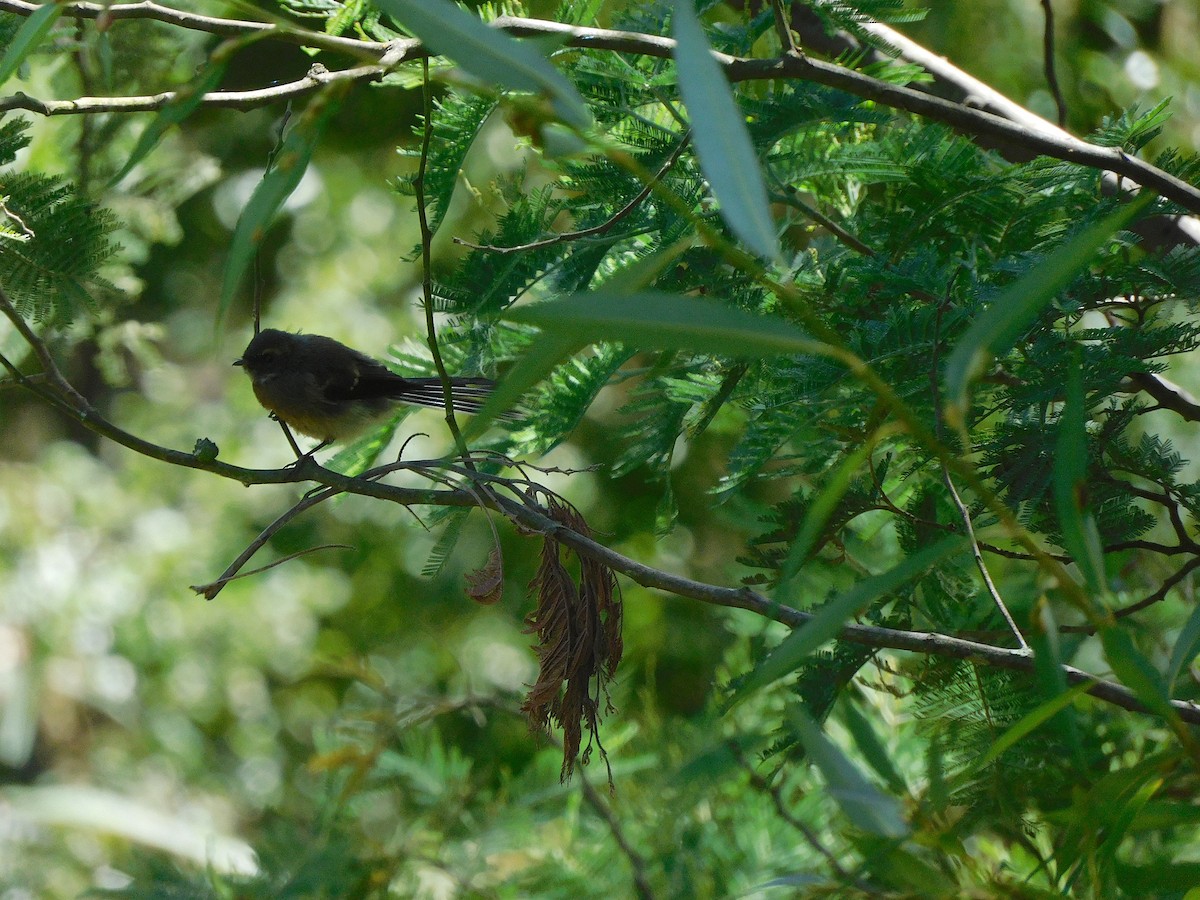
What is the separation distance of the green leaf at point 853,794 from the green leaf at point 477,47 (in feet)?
1.67

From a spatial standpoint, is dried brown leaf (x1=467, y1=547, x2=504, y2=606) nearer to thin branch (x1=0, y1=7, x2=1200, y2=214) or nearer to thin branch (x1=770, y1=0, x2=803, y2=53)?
thin branch (x1=0, y1=7, x2=1200, y2=214)

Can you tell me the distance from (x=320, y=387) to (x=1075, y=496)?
2.57 metres

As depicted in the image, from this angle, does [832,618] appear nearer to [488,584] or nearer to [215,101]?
[488,584]

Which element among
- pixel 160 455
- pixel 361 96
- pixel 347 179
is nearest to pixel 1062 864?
pixel 160 455

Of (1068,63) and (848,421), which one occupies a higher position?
(1068,63)

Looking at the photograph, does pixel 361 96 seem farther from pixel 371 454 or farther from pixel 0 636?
pixel 0 636

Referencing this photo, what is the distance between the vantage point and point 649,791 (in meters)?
2.52

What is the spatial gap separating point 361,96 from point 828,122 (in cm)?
252

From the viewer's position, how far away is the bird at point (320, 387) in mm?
3000

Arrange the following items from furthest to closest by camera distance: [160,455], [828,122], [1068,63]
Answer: [1068,63], [828,122], [160,455]

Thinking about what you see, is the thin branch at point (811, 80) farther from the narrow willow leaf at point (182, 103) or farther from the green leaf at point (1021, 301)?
the green leaf at point (1021, 301)

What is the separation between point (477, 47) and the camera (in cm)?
76

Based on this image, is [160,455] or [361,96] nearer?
[160,455]

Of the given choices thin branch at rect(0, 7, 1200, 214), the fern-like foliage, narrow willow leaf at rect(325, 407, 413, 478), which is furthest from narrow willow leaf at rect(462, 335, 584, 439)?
narrow willow leaf at rect(325, 407, 413, 478)
